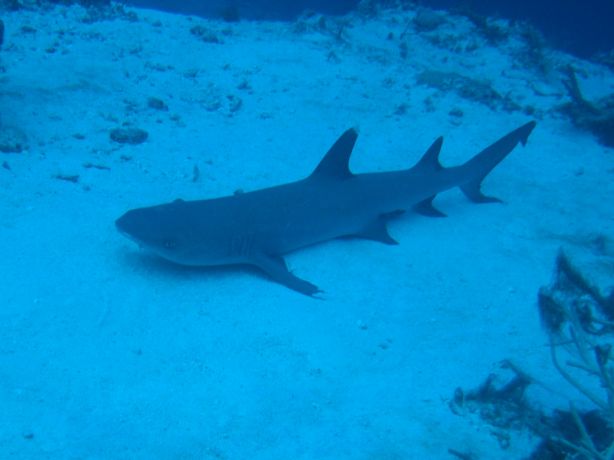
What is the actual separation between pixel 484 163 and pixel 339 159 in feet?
7.36

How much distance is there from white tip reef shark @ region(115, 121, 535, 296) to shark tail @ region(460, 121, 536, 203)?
0.21 meters

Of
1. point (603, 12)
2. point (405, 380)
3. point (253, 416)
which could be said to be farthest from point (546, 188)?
point (603, 12)

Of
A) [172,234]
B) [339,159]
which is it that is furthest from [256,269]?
[339,159]

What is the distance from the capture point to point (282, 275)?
13.6 feet

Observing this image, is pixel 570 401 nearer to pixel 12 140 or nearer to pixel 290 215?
pixel 290 215

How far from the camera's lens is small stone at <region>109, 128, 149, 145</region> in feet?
18.9

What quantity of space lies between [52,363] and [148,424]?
77cm

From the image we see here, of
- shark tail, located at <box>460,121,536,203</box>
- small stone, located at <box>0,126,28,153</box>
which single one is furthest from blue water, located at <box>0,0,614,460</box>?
shark tail, located at <box>460,121,536,203</box>

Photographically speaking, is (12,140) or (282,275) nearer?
(282,275)

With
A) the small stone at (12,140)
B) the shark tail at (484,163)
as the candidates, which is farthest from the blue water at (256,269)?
the shark tail at (484,163)

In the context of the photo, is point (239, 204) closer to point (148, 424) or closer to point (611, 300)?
point (148, 424)

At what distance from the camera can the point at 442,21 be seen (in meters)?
12.6

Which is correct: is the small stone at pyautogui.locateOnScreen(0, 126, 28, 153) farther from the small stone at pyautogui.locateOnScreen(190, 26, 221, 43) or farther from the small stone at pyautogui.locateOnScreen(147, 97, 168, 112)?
the small stone at pyautogui.locateOnScreen(190, 26, 221, 43)

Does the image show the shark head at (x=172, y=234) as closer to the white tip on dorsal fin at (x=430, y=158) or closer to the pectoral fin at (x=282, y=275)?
the pectoral fin at (x=282, y=275)
